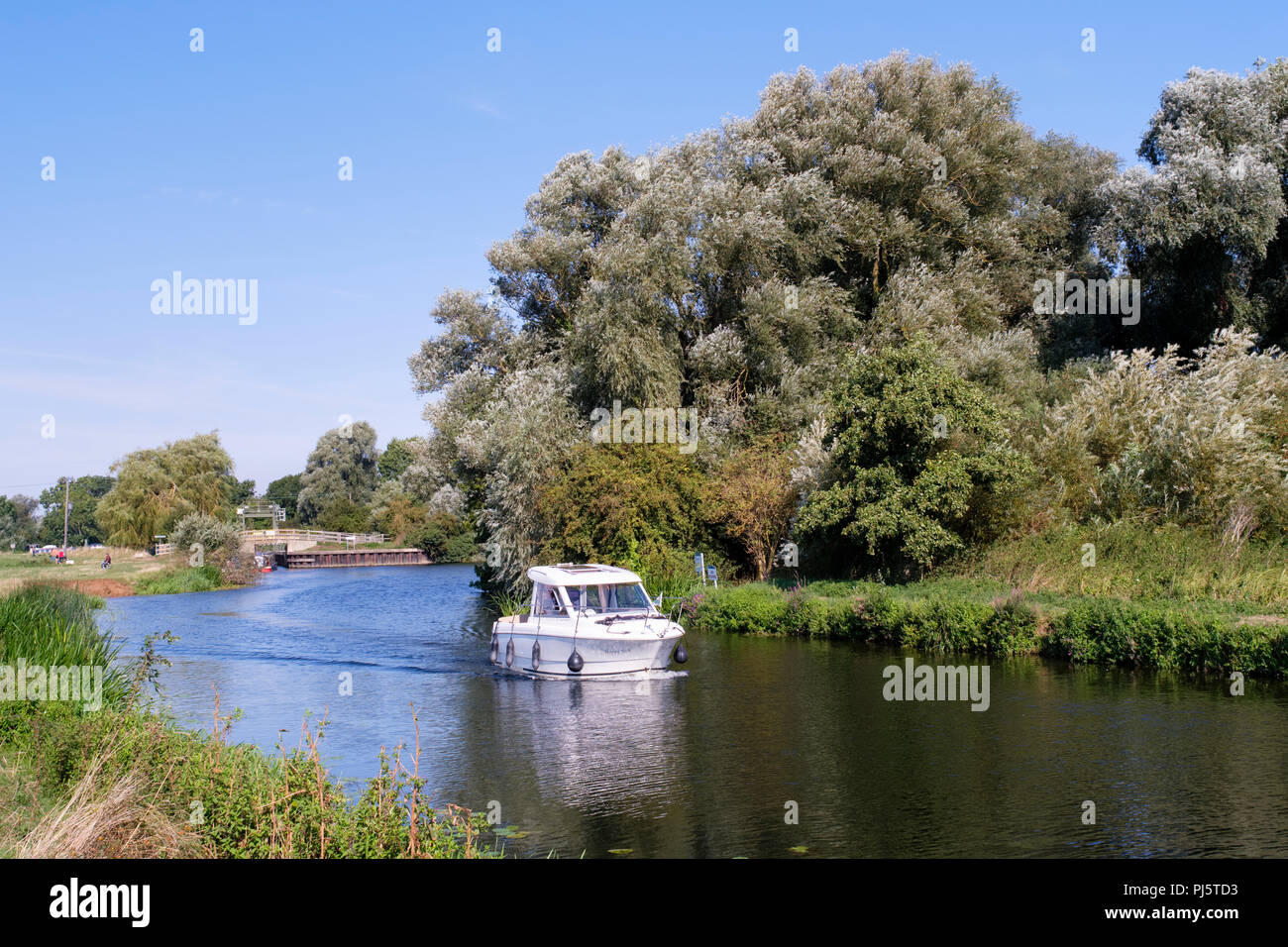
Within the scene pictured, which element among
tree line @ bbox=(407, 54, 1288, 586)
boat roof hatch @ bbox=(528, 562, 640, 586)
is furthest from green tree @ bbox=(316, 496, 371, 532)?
boat roof hatch @ bbox=(528, 562, 640, 586)

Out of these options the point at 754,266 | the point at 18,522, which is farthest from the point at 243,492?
the point at 754,266

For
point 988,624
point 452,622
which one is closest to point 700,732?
point 988,624

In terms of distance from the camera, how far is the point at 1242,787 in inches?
566

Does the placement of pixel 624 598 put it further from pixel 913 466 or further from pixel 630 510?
pixel 630 510

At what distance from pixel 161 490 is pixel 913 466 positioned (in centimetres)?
7395

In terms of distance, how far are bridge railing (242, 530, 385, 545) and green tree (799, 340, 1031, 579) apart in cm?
8237

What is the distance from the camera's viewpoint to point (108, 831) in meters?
10.3

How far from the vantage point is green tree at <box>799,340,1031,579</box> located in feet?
101

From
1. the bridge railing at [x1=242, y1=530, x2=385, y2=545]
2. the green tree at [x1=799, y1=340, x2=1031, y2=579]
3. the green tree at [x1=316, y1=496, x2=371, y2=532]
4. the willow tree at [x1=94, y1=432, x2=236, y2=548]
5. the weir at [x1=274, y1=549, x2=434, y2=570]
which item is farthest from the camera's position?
the green tree at [x1=316, y1=496, x2=371, y2=532]

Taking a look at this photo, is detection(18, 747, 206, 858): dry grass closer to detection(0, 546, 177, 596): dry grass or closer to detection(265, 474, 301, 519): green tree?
detection(0, 546, 177, 596): dry grass

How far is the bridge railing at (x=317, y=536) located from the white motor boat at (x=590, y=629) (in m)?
81.8

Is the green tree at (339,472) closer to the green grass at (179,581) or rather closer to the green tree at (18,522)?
the green tree at (18,522)
